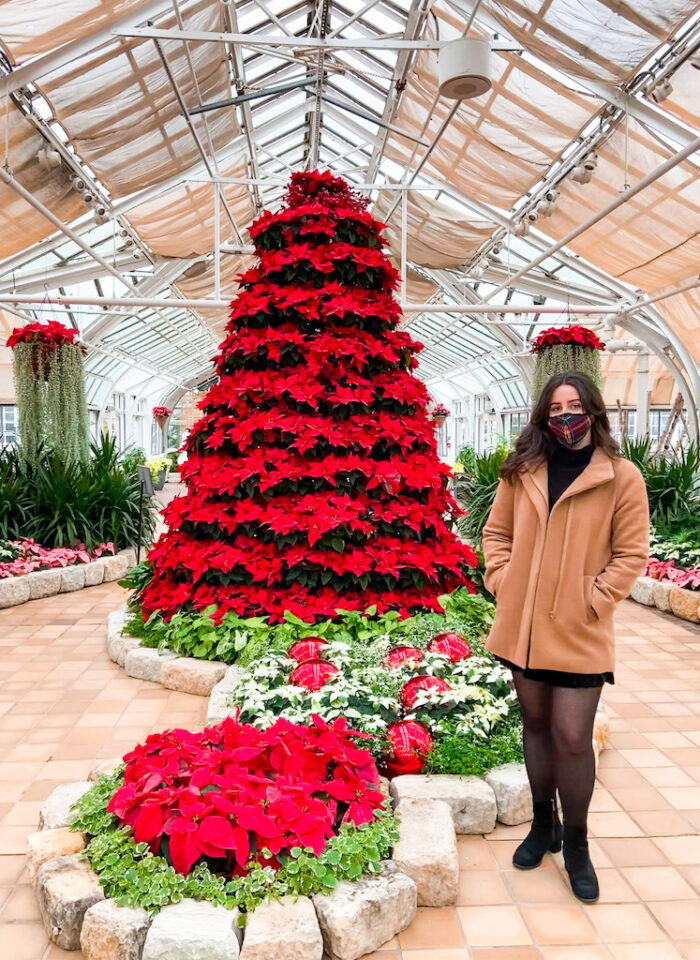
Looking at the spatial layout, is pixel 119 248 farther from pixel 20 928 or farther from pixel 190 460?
pixel 20 928

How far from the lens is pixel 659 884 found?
6.89 feet

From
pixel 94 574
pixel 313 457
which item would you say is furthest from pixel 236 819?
pixel 94 574

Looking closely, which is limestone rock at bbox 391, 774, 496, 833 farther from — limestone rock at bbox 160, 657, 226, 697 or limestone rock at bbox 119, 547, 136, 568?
limestone rock at bbox 119, 547, 136, 568

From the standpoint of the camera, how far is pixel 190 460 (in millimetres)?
3971

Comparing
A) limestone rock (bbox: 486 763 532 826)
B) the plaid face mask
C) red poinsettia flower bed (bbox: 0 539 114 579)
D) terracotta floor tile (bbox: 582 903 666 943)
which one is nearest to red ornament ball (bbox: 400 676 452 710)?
limestone rock (bbox: 486 763 532 826)

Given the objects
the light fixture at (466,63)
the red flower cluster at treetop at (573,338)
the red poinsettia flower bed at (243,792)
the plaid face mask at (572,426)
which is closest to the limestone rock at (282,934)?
the red poinsettia flower bed at (243,792)

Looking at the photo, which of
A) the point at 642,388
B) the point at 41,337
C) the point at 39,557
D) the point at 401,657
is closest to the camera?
the point at 401,657

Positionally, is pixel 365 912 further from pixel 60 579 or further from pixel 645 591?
pixel 60 579

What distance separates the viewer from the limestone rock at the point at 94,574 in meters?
6.14

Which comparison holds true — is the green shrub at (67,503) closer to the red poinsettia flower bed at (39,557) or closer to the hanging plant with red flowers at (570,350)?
the red poinsettia flower bed at (39,557)

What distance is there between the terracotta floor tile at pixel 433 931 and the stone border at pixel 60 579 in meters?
4.36

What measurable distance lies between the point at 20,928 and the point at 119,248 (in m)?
11.1

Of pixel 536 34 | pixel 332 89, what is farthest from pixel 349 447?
pixel 332 89

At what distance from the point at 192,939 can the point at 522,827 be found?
45.2 inches
